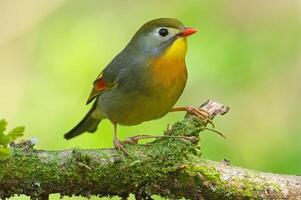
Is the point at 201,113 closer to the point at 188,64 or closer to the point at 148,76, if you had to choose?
the point at 148,76

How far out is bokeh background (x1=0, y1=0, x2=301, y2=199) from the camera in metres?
6.49

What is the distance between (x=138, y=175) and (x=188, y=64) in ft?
11.6

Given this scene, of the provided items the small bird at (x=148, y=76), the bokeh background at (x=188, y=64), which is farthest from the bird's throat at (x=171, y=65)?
the bokeh background at (x=188, y=64)

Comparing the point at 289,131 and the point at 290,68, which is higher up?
the point at 290,68

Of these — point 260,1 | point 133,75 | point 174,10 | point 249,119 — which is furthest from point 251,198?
point 260,1

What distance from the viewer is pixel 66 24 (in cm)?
810

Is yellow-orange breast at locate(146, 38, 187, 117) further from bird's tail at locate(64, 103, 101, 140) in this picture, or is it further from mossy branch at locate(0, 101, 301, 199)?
bird's tail at locate(64, 103, 101, 140)

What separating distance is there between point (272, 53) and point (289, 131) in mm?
1225

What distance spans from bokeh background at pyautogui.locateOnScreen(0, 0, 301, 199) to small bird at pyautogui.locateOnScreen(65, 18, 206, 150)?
1.26 metres

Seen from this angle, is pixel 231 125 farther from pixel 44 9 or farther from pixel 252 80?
pixel 44 9

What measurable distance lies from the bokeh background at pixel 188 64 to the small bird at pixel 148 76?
1.26 meters

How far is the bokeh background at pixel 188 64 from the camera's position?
6492mm

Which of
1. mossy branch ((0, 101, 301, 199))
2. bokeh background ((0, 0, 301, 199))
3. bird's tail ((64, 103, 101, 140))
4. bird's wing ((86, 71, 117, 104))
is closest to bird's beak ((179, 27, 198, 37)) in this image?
bird's wing ((86, 71, 117, 104))

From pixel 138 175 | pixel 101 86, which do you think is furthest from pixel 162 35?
pixel 138 175
